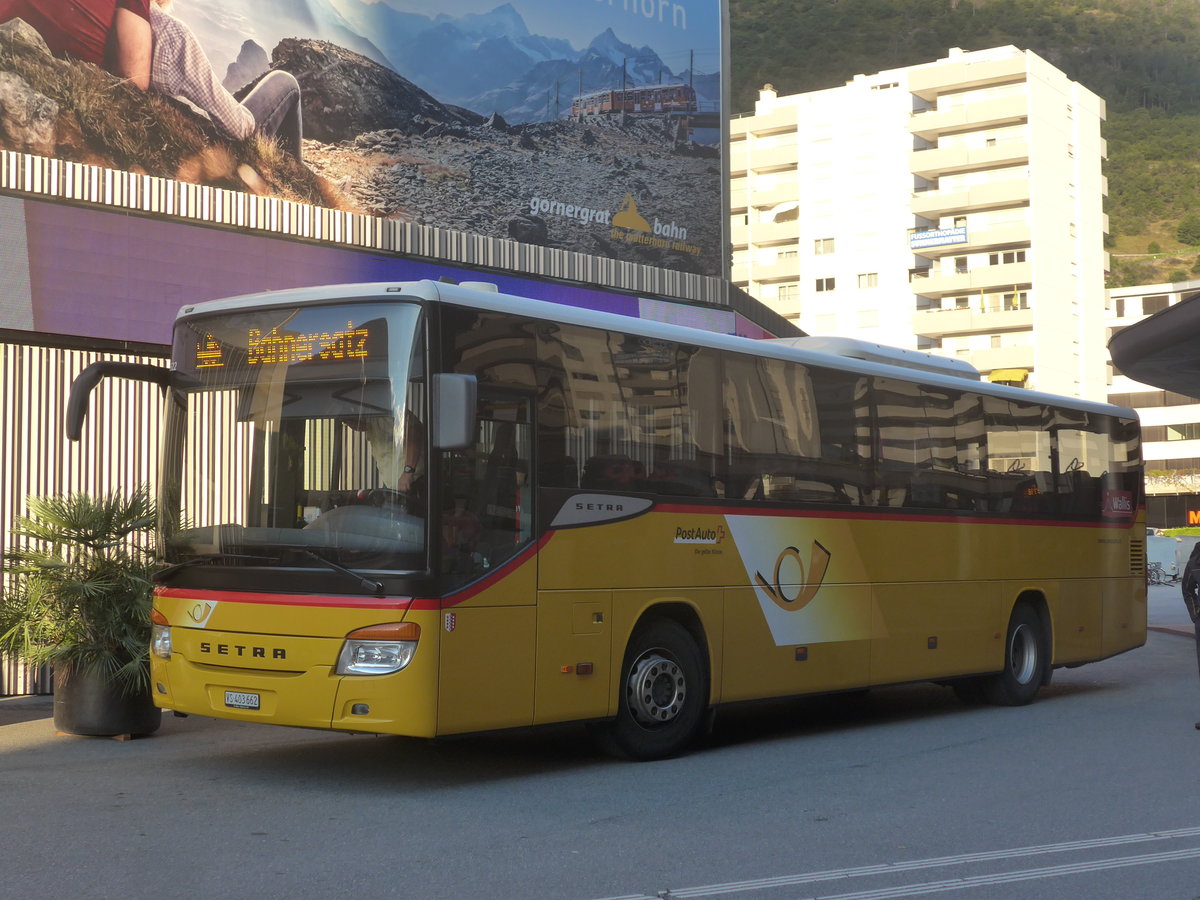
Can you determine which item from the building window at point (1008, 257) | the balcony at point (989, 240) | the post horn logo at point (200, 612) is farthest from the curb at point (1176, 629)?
the building window at point (1008, 257)

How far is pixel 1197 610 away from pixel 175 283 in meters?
10.5

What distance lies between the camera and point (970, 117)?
91000 mm

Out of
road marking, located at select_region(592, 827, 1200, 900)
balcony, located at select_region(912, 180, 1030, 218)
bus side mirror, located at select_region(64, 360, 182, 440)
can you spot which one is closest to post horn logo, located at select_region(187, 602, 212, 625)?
bus side mirror, located at select_region(64, 360, 182, 440)

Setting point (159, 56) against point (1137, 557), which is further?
point (1137, 557)

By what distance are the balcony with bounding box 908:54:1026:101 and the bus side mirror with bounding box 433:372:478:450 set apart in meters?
86.8

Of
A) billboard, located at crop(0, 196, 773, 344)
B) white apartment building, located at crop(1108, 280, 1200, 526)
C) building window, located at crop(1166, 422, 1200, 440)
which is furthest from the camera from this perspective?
building window, located at crop(1166, 422, 1200, 440)

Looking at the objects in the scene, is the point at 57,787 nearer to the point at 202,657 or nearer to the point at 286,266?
the point at 202,657

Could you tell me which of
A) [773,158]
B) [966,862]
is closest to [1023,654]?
[966,862]

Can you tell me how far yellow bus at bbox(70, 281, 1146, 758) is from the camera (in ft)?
28.9

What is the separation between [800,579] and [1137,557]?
6.83m

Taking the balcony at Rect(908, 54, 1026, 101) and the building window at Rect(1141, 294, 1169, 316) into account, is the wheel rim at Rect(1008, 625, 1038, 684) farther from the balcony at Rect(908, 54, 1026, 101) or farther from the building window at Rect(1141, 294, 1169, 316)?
the building window at Rect(1141, 294, 1169, 316)

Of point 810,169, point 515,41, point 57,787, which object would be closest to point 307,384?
point 57,787

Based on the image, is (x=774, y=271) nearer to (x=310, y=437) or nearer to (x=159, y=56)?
(x=159, y=56)

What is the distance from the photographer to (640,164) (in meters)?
22.8
